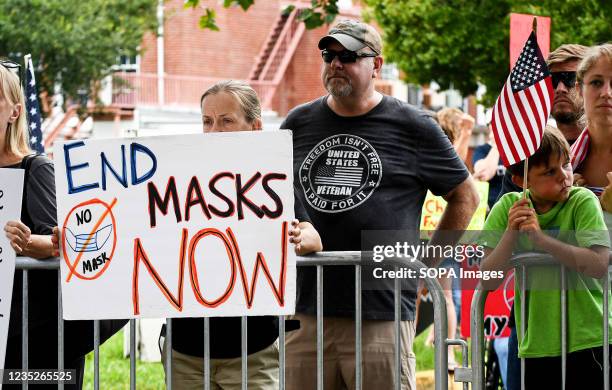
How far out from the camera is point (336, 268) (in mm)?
5340

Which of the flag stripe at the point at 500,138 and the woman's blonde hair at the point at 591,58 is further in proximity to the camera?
the woman's blonde hair at the point at 591,58

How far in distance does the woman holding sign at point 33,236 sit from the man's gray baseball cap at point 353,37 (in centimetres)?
134

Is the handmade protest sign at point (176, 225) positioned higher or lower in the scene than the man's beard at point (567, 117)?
lower

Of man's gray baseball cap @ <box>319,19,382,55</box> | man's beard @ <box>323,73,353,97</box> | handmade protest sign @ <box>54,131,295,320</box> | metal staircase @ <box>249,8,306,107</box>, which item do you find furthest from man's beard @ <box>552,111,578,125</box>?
metal staircase @ <box>249,8,306,107</box>

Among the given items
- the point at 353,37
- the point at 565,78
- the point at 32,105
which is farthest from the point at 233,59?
the point at 353,37

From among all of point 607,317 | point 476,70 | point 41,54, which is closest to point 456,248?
point 607,317

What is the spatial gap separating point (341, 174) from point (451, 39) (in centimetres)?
2242

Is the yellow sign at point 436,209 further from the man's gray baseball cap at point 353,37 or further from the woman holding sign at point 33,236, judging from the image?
the woman holding sign at point 33,236

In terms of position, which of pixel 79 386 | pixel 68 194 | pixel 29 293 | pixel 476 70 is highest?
pixel 476 70

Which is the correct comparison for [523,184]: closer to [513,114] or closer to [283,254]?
[513,114]

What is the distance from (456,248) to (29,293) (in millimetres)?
1909

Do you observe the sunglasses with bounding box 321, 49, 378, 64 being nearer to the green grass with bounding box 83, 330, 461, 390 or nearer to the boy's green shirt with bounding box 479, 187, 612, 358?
the boy's green shirt with bounding box 479, 187, 612, 358

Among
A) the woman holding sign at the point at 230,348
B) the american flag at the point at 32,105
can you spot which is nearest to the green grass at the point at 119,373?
the american flag at the point at 32,105

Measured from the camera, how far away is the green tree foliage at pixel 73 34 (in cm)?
2936
